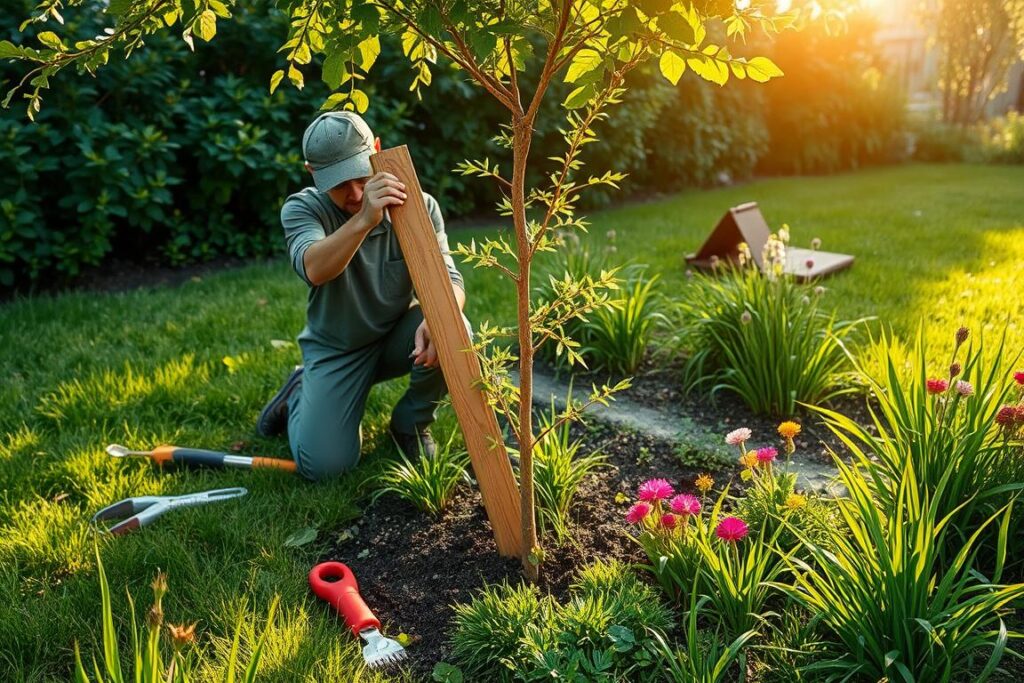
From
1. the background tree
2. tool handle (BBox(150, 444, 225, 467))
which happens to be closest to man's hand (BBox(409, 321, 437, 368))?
tool handle (BBox(150, 444, 225, 467))

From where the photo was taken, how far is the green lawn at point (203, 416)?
2.18 m

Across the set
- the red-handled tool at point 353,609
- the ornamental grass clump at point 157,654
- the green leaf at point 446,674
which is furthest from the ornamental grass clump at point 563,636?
the ornamental grass clump at point 157,654

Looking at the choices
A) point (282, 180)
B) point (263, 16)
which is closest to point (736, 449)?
point (282, 180)

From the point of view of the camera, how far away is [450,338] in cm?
230

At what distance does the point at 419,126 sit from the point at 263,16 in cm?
145

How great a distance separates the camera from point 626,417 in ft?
10.7

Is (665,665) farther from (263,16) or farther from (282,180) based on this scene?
(263,16)

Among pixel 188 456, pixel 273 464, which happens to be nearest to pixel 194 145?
pixel 188 456

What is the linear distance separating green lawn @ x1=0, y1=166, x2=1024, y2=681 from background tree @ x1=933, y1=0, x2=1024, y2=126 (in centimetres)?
1074

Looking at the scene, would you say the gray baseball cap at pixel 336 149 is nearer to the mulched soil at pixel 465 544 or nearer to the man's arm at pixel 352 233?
the man's arm at pixel 352 233

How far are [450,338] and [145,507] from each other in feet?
3.99

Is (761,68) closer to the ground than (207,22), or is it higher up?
closer to the ground

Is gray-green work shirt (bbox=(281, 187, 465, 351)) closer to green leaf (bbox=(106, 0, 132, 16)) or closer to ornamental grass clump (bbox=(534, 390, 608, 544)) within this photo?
ornamental grass clump (bbox=(534, 390, 608, 544))

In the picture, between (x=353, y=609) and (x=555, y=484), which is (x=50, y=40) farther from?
(x=555, y=484)
